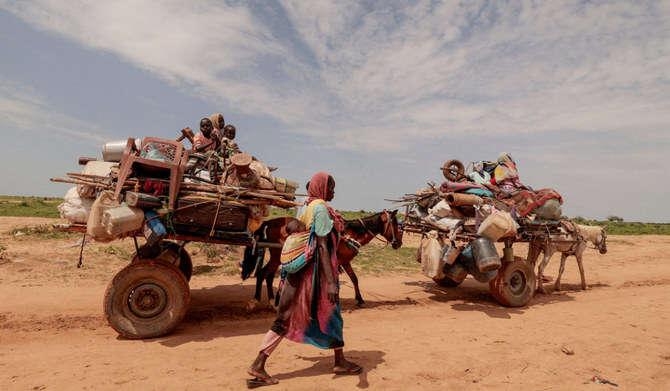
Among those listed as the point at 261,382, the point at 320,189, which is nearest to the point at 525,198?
the point at 320,189

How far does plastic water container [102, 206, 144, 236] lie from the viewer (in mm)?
4699

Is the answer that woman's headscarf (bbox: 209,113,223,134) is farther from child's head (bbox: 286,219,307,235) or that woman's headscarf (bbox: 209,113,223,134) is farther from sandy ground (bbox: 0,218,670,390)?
child's head (bbox: 286,219,307,235)

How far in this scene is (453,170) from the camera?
372 inches

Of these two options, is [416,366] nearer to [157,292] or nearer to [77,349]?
[157,292]

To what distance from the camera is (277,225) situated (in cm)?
725

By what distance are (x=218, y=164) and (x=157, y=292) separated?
236cm

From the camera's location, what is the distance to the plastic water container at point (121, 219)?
4699 millimetres

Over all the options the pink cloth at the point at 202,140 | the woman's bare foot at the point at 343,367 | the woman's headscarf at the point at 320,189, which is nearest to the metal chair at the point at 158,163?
the pink cloth at the point at 202,140

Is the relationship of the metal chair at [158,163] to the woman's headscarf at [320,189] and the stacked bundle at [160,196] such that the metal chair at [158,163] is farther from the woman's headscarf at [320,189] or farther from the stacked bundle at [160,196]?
the woman's headscarf at [320,189]

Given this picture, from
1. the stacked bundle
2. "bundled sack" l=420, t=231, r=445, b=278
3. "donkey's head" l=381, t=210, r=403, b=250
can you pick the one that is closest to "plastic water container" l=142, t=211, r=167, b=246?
the stacked bundle

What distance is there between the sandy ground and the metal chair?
2.16 m

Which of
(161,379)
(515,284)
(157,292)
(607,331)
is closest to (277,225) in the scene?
(157,292)

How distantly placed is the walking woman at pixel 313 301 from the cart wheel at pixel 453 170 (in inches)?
242

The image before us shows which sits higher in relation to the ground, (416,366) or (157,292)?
(157,292)
